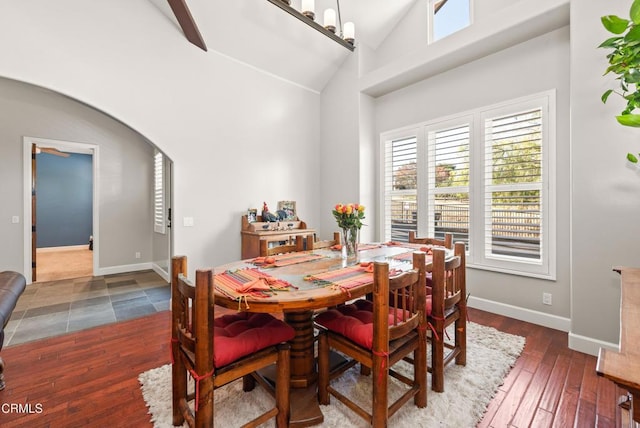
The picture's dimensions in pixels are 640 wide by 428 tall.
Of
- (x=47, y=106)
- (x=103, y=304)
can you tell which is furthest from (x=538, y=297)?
(x=47, y=106)

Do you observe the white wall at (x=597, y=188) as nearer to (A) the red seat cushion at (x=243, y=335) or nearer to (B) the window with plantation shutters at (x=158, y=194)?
(A) the red seat cushion at (x=243, y=335)

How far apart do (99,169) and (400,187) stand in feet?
16.6

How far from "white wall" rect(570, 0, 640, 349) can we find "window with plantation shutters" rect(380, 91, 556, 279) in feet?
1.46

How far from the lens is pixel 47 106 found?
14.2 feet

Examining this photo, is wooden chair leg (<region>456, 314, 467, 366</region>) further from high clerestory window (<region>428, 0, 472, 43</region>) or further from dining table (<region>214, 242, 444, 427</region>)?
high clerestory window (<region>428, 0, 472, 43</region>)

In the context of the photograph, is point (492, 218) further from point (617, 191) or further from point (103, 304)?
point (103, 304)

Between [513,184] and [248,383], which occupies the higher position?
[513,184]

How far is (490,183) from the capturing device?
3.20 metres

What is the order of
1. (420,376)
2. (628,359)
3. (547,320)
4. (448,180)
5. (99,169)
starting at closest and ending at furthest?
(628,359) < (420,376) < (547,320) < (448,180) < (99,169)

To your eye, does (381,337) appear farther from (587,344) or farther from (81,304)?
(81,304)

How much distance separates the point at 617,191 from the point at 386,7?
3410mm

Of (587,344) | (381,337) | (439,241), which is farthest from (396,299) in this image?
(587,344)

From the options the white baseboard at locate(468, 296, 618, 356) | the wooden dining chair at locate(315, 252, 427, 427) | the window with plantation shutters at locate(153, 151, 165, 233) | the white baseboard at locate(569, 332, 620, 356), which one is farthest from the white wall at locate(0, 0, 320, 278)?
the white baseboard at locate(569, 332, 620, 356)

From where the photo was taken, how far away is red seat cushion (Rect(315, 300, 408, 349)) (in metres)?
1.50
